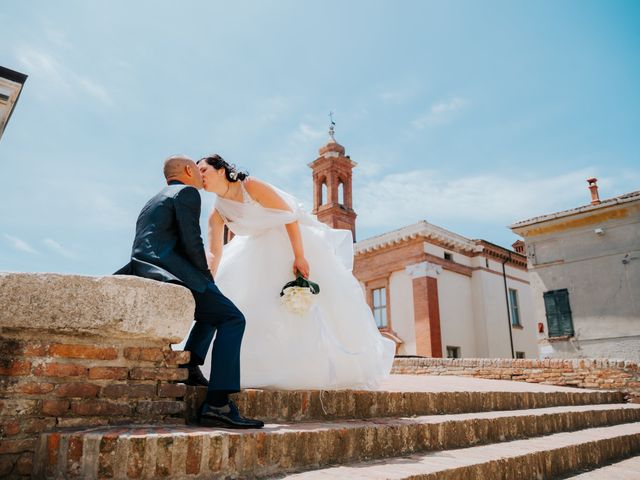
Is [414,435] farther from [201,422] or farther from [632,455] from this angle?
[632,455]

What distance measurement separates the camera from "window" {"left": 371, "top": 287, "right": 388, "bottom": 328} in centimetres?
2094

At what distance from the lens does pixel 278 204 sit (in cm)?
369

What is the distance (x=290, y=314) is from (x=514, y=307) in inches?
883

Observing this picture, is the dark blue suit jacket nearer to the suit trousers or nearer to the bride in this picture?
the suit trousers

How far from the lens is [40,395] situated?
2219 mm

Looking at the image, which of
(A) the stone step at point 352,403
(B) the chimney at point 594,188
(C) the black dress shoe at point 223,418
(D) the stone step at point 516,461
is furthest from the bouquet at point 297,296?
(B) the chimney at point 594,188

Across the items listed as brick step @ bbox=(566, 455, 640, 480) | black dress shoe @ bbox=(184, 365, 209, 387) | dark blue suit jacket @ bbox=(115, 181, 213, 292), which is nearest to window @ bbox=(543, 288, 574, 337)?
brick step @ bbox=(566, 455, 640, 480)

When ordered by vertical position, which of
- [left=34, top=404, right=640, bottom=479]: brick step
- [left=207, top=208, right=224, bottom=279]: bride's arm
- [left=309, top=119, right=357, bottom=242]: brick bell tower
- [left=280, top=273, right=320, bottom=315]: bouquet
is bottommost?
[left=34, top=404, right=640, bottom=479]: brick step

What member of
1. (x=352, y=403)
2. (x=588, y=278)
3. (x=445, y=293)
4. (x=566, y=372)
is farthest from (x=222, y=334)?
(x=445, y=293)

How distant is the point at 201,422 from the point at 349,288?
5.81 ft

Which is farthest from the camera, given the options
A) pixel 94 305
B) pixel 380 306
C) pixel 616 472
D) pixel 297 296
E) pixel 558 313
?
pixel 380 306

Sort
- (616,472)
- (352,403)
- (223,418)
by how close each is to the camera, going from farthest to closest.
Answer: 1. (616,472)
2. (352,403)
3. (223,418)

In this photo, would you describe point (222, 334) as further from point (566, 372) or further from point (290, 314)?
point (566, 372)

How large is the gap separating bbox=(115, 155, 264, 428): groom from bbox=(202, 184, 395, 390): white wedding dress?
0.68 m
